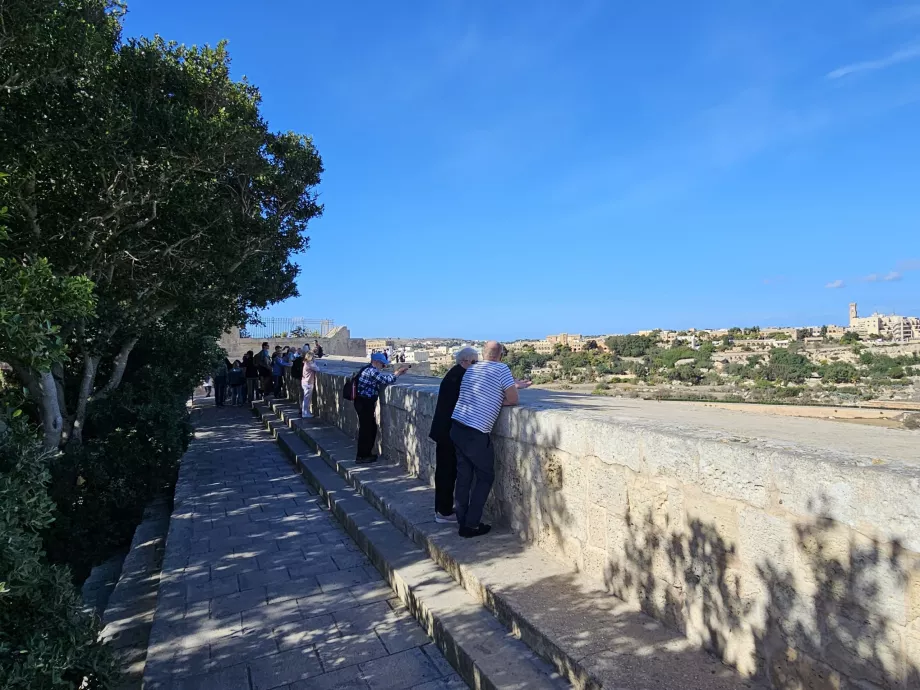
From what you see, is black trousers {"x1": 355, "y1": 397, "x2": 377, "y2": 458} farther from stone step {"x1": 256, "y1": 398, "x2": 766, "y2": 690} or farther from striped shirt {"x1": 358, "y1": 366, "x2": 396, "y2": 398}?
stone step {"x1": 256, "y1": 398, "x2": 766, "y2": 690}

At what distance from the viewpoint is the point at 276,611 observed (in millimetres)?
3766

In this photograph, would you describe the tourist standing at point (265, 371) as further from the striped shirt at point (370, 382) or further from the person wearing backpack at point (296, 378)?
the striped shirt at point (370, 382)

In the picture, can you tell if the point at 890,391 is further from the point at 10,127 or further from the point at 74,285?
the point at 10,127

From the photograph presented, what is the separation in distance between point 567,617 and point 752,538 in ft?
3.70

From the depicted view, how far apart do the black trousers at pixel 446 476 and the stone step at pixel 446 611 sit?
1.33ft

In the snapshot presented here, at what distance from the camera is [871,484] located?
72.6 inches

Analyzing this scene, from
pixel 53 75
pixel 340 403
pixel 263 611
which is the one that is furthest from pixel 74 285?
pixel 340 403

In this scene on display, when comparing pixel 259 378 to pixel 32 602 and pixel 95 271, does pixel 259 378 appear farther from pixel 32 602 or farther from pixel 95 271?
pixel 32 602

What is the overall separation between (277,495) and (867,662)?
6.24 m

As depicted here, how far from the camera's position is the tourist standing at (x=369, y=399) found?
6.75m

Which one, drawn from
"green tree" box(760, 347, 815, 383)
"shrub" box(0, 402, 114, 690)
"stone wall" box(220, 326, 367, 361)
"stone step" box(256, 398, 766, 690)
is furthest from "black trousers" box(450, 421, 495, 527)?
"stone wall" box(220, 326, 367, 361)

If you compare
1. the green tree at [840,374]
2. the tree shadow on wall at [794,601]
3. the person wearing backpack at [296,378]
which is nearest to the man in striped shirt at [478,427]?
the tree shadow on wall at [794,601]

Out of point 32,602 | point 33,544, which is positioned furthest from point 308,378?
point 33,544

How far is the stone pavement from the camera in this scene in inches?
119
